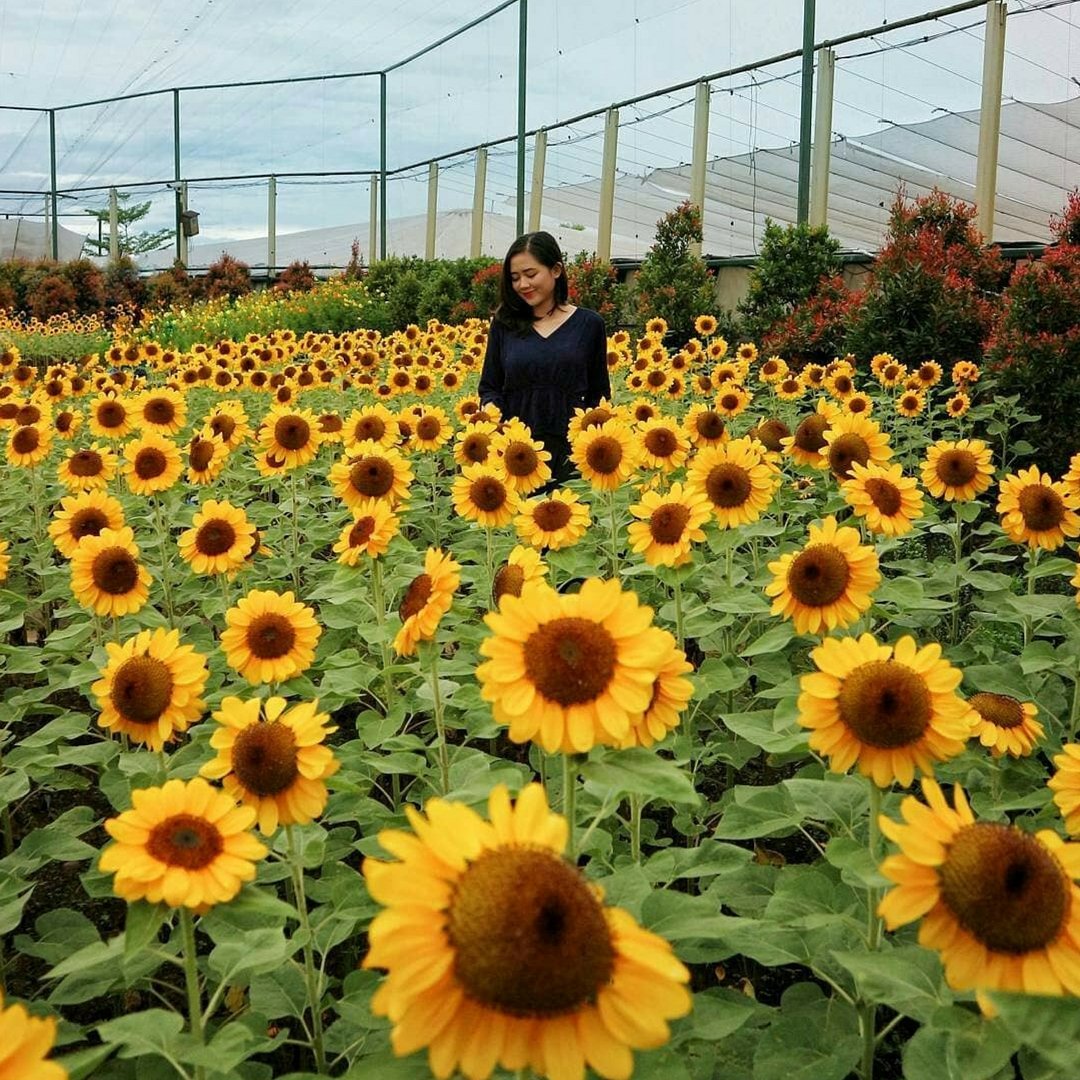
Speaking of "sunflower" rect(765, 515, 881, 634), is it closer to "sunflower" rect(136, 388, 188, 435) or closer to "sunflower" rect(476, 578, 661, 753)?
"sunflower" rect(476, 578, 661, 753)

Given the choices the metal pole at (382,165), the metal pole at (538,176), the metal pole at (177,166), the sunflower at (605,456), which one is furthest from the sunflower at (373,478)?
the metal pole at (177,166)

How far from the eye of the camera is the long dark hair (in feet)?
15.8

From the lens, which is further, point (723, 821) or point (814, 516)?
point (814, 516)

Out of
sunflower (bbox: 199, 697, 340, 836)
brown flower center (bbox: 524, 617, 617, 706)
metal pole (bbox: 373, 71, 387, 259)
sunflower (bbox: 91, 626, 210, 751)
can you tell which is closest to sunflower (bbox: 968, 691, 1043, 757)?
brown flower center (bbox: 524, 617, 617, 706)

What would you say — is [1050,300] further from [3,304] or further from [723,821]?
[3,304]

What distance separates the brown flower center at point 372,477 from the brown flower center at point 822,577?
4.32ft

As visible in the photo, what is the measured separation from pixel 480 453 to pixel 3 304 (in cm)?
1896

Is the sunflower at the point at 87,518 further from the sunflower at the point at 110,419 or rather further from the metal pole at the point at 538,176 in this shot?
the metal pole at the point at 538,176

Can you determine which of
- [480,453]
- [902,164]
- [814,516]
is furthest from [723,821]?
[902,164]

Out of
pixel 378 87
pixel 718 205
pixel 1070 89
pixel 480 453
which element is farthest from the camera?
pixel 378 87

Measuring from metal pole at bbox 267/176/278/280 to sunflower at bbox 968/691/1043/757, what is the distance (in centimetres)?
2893

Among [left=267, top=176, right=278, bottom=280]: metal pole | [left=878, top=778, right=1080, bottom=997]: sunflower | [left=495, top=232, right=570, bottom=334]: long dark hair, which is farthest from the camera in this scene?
[left=267, top=176, right=278, bottom=280]: metal pole

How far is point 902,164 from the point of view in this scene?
45.7 feet

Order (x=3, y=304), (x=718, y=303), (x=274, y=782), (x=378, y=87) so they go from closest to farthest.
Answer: (x=274, y=782) < (x=718, y=303) < (x=3, y=304) < (x=378, y=87)
